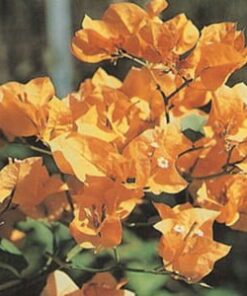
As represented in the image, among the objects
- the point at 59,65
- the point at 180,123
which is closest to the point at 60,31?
the point at 59,65

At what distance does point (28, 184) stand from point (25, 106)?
0.07 metres

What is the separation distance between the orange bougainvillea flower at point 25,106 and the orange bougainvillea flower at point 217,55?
0.12m

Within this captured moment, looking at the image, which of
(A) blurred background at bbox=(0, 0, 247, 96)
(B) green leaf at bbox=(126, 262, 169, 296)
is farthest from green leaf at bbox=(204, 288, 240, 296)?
(A) blurred background at bbox=(0, 0, 247, 96)

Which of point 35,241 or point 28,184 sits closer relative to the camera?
point 28,184

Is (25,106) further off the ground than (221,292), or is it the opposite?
(25,106)

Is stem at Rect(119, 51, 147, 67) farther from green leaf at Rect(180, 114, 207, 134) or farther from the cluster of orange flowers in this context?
green leaf at Rect(180, 114, 207, 134)

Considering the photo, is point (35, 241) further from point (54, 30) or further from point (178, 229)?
point (54, 30)

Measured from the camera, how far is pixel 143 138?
771mm

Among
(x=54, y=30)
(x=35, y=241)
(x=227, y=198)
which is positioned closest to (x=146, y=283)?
(x=35, y=241)

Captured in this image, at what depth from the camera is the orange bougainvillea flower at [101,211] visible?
2.45 feet

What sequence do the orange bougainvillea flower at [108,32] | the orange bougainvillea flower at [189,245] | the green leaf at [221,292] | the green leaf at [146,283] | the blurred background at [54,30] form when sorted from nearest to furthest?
the orange bougainvillea flower at [189,245] → the orange bougainvillea flower at [108,32] → the green leaf at [146,283] → the green leaf at [221,292] → the blurred background at [54,30]

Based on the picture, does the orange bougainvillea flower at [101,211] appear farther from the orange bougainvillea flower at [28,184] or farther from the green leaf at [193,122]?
the green leaf at [193,122]

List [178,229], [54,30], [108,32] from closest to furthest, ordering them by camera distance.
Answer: [178,229], [108,32], [54,30]

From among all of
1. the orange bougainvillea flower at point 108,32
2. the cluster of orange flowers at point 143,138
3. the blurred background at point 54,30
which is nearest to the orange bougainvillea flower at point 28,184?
the cluster of orange flowers at point 143,138
